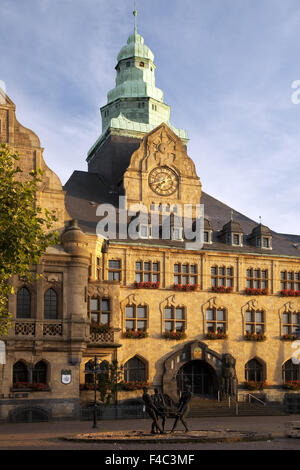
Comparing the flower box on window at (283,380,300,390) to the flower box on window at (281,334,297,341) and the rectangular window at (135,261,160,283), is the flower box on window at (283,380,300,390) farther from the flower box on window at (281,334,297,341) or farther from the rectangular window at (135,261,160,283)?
the rectangular window at (135,261,160,283)

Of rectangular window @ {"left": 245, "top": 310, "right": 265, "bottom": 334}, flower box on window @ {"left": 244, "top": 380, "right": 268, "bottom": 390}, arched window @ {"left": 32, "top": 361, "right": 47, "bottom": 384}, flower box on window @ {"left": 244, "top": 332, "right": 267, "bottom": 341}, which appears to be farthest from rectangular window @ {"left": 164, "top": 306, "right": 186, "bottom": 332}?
arched window @ {"left": 32, "top": 361, "right": 47, "bottom": 384}

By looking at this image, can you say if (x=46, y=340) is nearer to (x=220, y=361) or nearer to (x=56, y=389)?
(x=56, y=389)

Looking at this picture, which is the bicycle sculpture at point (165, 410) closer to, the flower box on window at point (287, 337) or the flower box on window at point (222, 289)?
the flower box on window at point (222, 289)

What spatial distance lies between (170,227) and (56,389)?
1772cm

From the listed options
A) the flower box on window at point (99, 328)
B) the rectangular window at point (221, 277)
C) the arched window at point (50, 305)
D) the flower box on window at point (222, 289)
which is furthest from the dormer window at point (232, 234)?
the arched window at point (50, 305)

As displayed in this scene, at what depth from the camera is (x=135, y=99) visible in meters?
61.2

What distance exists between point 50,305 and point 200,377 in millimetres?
15750

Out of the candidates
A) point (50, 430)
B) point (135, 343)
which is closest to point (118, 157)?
point (135, 343)

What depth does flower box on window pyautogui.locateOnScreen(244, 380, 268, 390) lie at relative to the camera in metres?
50.1

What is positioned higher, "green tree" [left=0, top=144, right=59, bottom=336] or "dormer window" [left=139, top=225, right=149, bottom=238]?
"dormer window" [left=139, top=225, right=149, bottom=238]

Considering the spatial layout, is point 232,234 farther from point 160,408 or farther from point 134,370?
point 160,408

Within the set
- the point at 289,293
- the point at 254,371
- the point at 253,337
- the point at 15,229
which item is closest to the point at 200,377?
the point at 254,371

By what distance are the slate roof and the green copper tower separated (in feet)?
19.1
